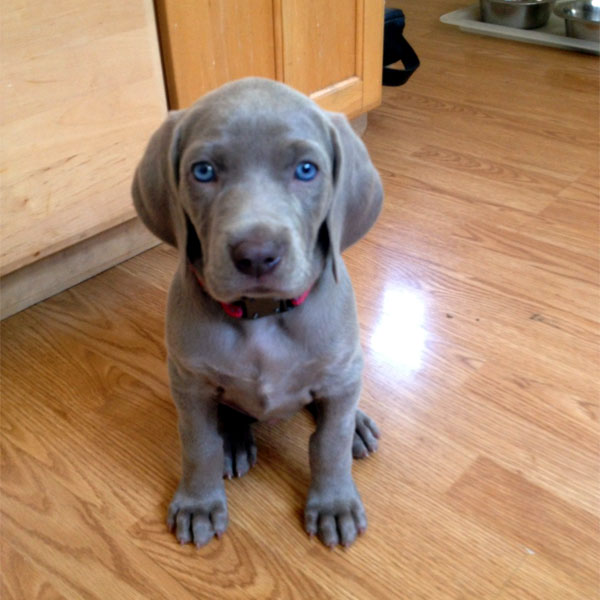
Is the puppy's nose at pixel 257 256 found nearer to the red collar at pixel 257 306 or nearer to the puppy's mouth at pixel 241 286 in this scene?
the puppy's mouth at pixel 241 286

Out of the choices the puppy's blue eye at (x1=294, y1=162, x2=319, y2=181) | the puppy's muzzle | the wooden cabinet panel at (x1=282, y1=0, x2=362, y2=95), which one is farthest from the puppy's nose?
the wooden cabinet panel at (x1=282, y1=0, x2=362, y2=95)

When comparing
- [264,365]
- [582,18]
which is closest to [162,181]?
A: [264,365]

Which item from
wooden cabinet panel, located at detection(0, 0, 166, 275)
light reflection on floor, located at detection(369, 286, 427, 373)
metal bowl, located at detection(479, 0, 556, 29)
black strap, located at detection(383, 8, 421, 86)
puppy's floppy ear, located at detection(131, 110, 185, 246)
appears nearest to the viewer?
puppy's floppy ear, located at detection(131, 110, 185, 246)

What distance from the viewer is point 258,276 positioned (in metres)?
1.09

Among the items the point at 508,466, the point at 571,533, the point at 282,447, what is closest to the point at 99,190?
the point at 282,447

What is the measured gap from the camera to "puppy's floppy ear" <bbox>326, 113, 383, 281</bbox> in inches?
47.0

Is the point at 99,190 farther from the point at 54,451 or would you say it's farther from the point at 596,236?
the point at 596,236

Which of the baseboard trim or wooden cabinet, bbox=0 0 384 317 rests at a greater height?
wooden cabinet, bbox=0 0 384 317

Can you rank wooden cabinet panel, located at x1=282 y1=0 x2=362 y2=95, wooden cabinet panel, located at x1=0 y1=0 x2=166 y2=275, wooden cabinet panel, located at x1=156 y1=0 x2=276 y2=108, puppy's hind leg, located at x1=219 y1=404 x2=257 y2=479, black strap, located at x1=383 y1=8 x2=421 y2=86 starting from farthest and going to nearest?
black strap, located at x1=383 y1=8 x2=421 y2=86 < wooden cabinet panel, located at x1=282 y1=0 x2=362 y2=95 < wooden cabinet panel, located at x1=156 y1=0 x2=276 y2=108 < wooden cabinet panel, located at x1=0 y1=0 x2=166 y2=275 < puppy's hind leg, located at x1=219 y1=404 x2=257 y2=479

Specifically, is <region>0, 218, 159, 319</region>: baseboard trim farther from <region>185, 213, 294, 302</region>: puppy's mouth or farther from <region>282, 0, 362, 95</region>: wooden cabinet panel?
<region>185, 213, 294, 302</region>: puppy's mouth

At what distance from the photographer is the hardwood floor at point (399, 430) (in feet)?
4.58

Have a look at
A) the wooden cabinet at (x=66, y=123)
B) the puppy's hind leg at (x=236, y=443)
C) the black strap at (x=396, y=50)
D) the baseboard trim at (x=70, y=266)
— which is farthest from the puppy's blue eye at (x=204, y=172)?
the black strap at (x=396, y=50)

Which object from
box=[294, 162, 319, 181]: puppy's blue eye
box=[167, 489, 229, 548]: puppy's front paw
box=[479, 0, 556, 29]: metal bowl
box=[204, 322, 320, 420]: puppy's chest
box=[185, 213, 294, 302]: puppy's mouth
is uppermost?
box=[294, 162, 319, 181]: puppy's blue eye

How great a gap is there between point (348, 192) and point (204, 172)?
0.25 meters
